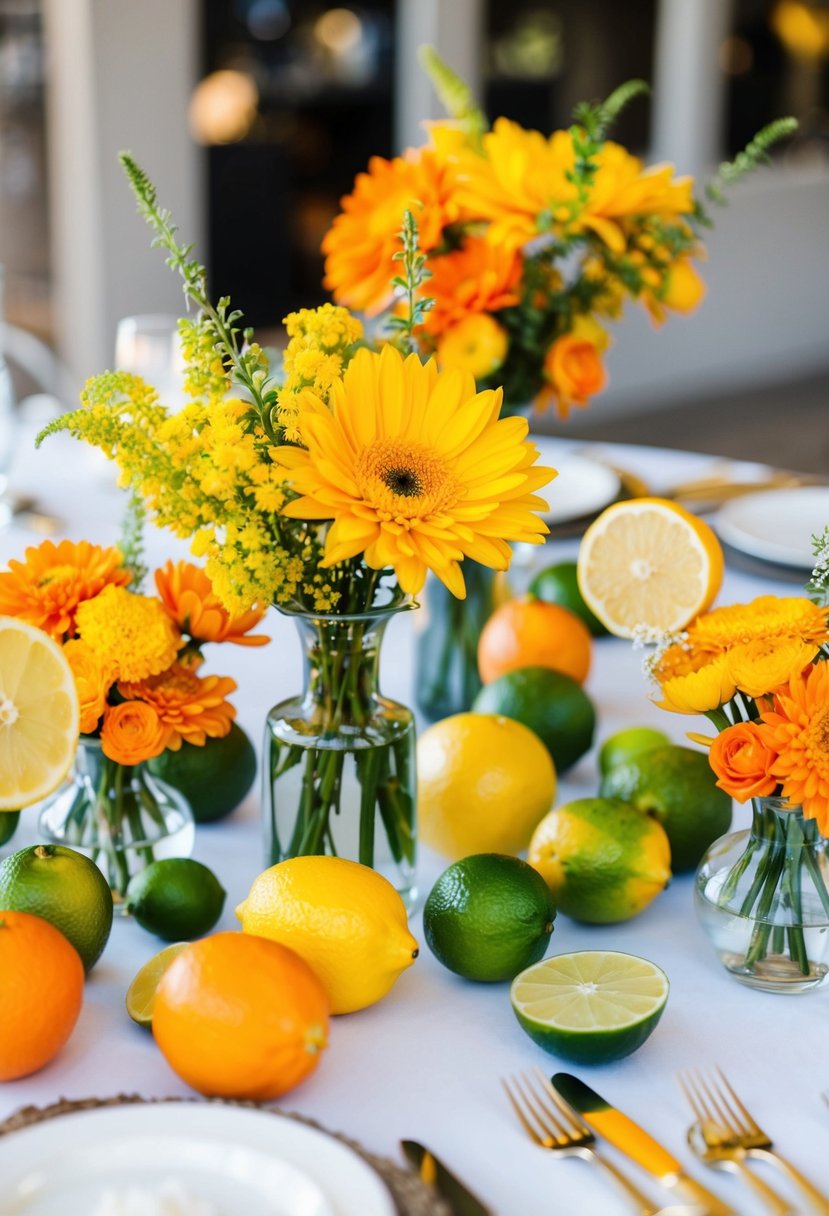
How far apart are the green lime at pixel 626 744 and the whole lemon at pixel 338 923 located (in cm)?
29

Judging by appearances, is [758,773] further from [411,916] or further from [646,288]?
[646,288]

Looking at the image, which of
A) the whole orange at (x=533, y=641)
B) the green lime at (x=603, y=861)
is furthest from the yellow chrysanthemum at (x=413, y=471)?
the whole orange at (x=533, y=641)

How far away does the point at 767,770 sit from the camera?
809mm

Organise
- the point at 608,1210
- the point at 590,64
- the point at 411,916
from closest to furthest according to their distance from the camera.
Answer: the point at 608,1210, the point at 411,916, the point at 590,64

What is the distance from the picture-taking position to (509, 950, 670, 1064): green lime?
80 centimetres

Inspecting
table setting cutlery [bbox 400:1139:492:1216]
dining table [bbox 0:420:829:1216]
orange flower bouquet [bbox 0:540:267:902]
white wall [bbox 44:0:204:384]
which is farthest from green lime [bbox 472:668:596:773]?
white wall [bbox 44:0:204:384]

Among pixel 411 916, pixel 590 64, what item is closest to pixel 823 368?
pixel 590 64

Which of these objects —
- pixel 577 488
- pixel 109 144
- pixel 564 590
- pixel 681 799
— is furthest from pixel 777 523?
pixel 109 144

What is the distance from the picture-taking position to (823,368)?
662 cm

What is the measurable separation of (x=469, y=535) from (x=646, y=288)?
56cm

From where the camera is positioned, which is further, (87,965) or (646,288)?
(646,288)

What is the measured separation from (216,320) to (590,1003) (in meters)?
0.43

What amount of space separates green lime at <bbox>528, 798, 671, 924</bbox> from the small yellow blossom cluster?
0.31m

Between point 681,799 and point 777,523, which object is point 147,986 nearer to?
point 681,799
